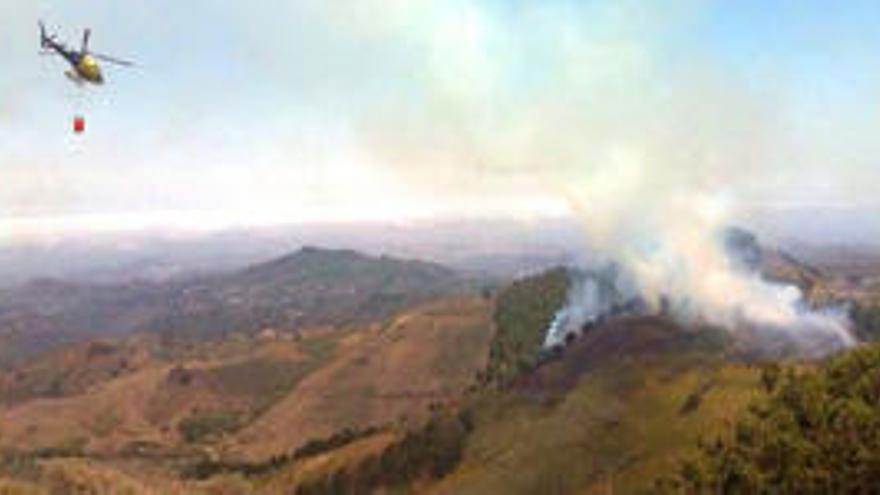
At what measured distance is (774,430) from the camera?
6186 inches

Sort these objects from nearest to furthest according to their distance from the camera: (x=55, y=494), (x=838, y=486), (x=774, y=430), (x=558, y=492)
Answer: (x=838, y=486), (x=774, y=430), (x=55, y=494), (x=558, y=492)

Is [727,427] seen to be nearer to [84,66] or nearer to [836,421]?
[836,421]

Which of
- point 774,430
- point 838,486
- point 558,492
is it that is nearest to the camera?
point 838,486

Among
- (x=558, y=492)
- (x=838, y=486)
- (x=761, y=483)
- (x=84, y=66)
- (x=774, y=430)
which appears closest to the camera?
(x=84, y=66)

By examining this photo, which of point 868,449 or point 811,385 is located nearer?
point 868,449

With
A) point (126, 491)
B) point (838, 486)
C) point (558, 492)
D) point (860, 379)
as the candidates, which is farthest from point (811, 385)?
point (126, 491)

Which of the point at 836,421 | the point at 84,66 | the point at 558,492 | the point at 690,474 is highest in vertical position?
the point at 84,66

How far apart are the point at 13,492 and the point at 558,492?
89768mm

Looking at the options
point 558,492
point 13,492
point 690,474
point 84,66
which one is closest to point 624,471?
point 558,492

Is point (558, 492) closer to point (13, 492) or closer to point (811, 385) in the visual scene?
point (811, 385)

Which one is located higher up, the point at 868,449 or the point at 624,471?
the point at 868,449

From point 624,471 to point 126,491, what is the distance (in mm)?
84898

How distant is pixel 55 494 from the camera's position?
184m

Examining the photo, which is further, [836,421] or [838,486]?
[836,421]
